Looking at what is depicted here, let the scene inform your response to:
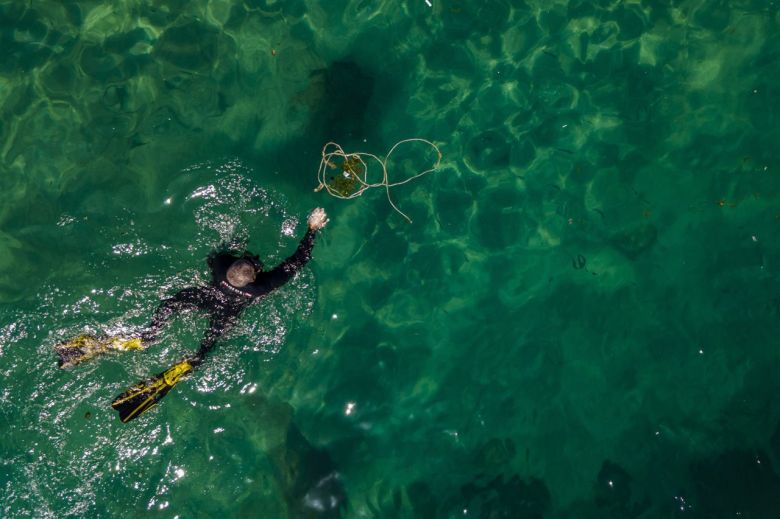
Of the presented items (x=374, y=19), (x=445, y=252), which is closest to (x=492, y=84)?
(x=374, y=19)

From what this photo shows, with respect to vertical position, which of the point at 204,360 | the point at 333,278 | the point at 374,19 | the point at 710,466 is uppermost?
the point at 374,19

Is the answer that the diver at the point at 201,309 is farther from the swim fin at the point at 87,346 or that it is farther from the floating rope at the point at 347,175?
the floating rope at the point at 347,175

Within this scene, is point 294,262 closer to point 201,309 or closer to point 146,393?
point 201,309

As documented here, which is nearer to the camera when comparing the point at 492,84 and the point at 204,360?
the point at 204,360

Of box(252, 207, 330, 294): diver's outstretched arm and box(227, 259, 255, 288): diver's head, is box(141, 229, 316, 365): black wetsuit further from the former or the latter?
box(227, 259, 255, 288): diver's head

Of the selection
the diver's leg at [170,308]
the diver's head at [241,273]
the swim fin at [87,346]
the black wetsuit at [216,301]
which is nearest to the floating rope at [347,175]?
the black wetsuit at [216,301]

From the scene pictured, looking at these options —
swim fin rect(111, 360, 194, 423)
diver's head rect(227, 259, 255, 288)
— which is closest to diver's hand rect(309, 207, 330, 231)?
diver's head rect(227, 259, 255, 288)

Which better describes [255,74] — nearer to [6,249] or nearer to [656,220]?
[6,249]
